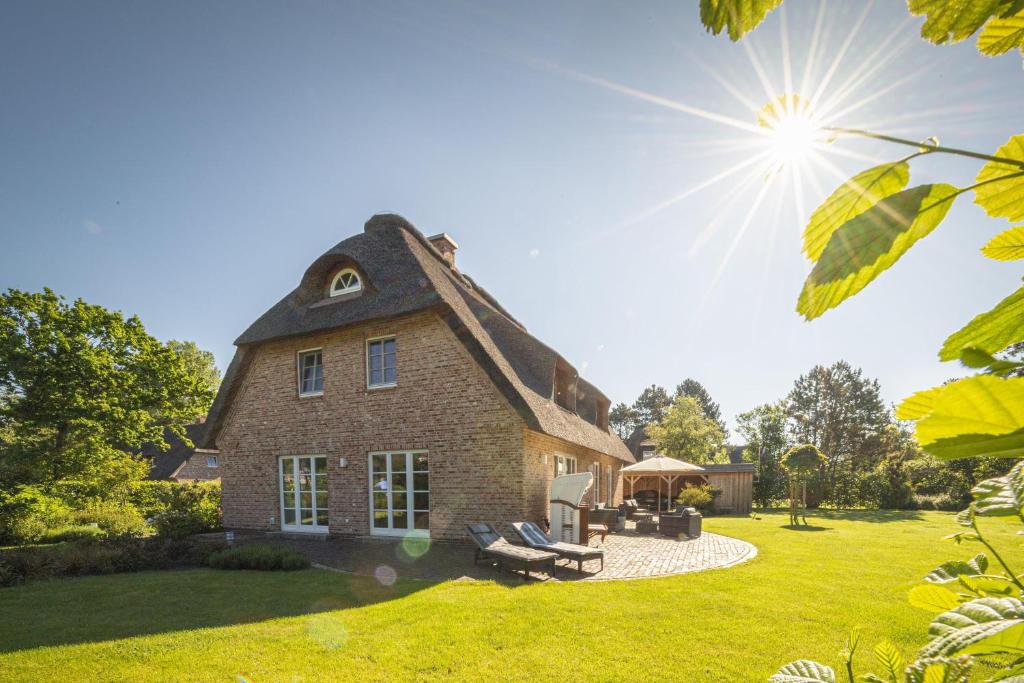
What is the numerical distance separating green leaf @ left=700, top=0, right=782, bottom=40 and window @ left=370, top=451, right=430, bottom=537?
1399cm

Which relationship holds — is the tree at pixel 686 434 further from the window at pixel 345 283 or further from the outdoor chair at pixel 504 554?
the outdoor chair at pixel 504 554

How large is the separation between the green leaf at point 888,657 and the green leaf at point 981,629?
403 millimetres

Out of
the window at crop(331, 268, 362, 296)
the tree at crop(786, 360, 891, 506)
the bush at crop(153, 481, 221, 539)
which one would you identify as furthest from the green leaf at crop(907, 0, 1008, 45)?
the tree at crop(786, 360, 891, 506)

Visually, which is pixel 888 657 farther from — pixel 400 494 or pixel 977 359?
pixel 400 494

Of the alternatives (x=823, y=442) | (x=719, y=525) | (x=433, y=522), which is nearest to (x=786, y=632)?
(x=433, y=522)

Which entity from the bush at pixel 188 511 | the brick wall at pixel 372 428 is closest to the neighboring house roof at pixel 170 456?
the bush at pixel 188 511

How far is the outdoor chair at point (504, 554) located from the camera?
956 centimetres

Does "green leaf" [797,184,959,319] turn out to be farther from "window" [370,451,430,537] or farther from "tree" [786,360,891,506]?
"tree" [786,360,891,506]

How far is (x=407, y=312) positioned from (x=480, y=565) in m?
6.82

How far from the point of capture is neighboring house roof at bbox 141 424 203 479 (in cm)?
3284

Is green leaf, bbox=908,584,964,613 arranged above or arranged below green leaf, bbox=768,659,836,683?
above

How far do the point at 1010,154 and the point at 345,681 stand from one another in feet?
20.4

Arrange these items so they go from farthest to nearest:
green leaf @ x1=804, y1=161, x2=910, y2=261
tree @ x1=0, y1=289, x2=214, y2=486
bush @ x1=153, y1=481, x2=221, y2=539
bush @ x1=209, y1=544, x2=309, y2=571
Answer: tree @ x1=0, y1=289, x2=214, y2=486 → bush @ x1=153, y1=481, x2=221, y2=539 → bush @ x1=209, y1=544, x2=309, y2=571 → green leaf @ x1=804, y1=161, x2=910, y2=261

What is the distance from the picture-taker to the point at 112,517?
17.4 metres
